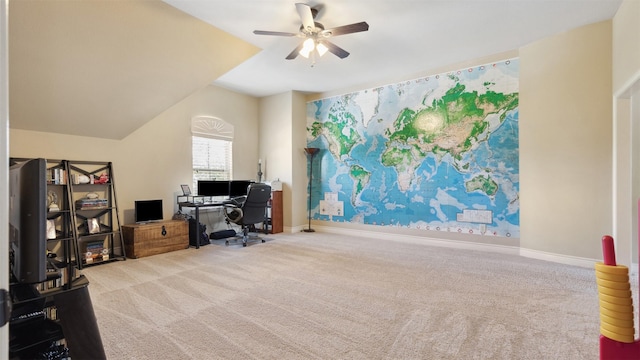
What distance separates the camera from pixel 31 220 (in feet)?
2.86

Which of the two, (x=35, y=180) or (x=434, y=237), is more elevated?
(x=35, y=180)

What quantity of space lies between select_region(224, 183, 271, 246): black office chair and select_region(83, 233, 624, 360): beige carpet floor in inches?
37.3

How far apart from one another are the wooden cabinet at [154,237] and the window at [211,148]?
3.63 feet

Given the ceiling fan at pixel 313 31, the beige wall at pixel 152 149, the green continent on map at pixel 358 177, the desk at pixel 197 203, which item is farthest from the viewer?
the green continent on map at pixel 358 177

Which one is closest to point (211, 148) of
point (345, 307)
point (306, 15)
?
point (306, 15)

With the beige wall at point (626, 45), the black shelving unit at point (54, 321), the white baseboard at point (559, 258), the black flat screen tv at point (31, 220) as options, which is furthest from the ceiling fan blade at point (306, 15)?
the white baseboard at point (559, 258)

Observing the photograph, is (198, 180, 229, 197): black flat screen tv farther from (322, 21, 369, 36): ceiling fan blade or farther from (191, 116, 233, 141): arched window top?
(322, 21, 369, 36): ceiling fan blade

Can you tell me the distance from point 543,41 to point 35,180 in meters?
5.25

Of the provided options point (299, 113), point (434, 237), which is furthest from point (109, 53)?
point (434, 237)

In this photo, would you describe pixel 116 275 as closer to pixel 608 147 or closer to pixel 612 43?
pixel 608 147

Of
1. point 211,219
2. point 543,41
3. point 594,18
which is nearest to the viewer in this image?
point 594,18

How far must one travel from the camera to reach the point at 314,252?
448 cm

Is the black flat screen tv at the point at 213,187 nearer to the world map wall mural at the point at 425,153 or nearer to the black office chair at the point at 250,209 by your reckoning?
the black office chair at the point at 250,209

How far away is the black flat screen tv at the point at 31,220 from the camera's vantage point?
0.87 m
